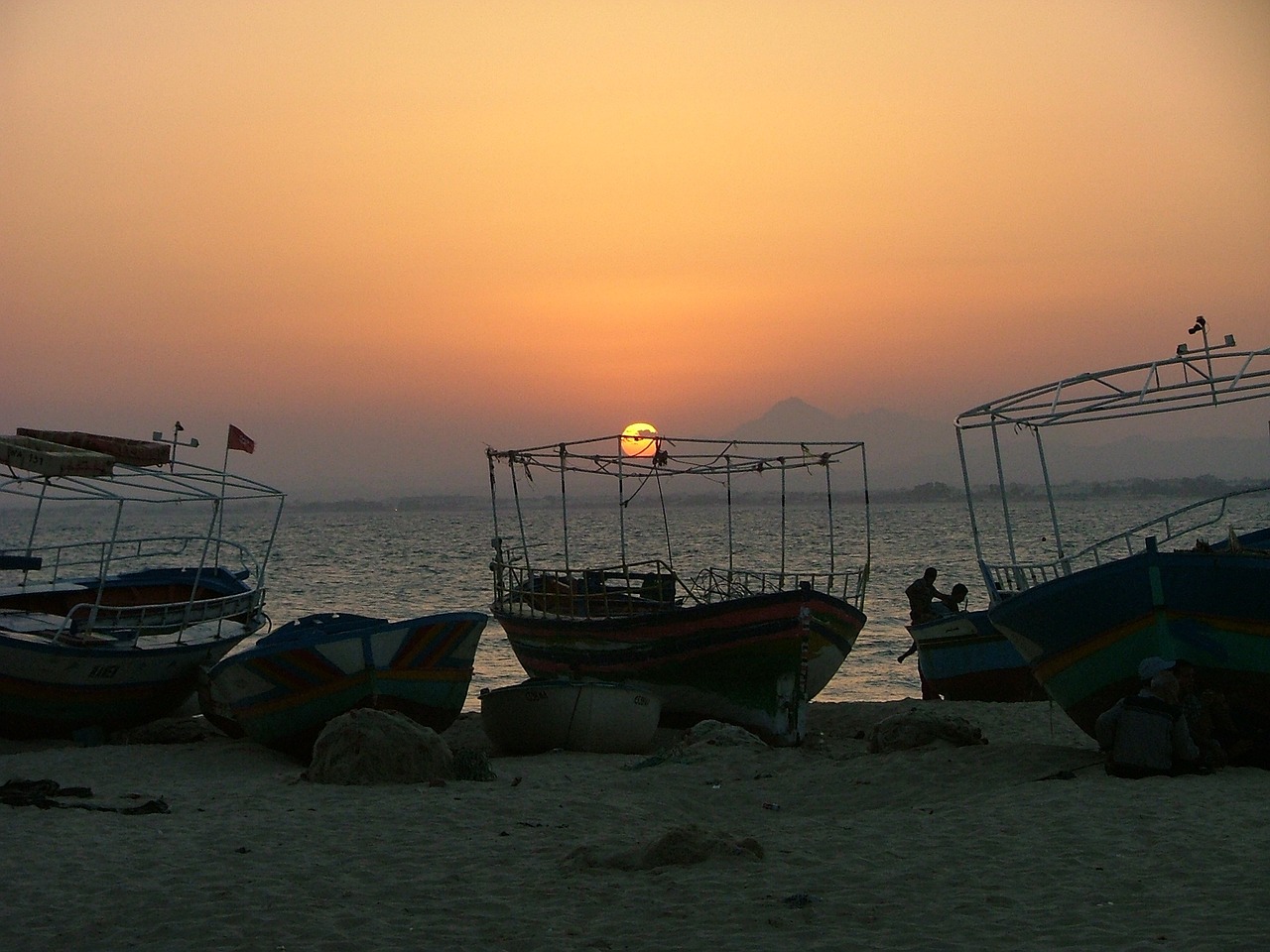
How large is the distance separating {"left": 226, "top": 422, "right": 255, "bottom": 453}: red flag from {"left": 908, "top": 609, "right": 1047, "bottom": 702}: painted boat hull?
10600 mm

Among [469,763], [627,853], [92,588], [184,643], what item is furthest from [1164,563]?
[92,588]

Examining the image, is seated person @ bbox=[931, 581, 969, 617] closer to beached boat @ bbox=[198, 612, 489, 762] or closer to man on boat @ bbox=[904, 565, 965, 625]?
man on boat @ bbox=[904, 565, 965, 625]

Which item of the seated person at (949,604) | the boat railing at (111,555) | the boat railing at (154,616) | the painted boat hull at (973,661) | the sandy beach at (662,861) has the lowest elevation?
the sandy beach at (662,861)

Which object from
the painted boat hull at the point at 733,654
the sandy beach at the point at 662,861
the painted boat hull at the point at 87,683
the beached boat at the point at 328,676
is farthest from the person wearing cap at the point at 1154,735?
the painted boat hull at the point at 87,683

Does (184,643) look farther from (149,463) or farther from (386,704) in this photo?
(386,704)

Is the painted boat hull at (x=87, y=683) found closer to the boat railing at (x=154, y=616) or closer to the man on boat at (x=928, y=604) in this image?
the boat railing at (x=154, y=616)

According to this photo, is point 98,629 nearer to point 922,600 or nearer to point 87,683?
point 87,683

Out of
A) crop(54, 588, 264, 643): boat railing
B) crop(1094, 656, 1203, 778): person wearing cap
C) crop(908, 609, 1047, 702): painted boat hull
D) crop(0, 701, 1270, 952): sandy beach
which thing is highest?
crop(54, 588, 264, 643): boat railing

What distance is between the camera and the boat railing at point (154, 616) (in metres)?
16.0

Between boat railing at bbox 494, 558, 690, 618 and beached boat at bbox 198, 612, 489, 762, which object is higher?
boat railing at bbox 494, 558, 690, 618

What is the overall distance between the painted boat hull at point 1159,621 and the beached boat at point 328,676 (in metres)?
6.91

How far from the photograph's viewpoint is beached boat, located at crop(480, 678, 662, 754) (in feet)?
47.9

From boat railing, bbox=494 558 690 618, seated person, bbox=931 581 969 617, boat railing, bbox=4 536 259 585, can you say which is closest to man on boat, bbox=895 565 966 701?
seated person, bbox=931 581 969 617

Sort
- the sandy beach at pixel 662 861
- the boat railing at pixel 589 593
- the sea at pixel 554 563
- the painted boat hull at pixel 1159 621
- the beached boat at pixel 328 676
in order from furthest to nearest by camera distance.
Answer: the sea at pixel 554 563, the boat railing at pixel 589 593, the beached boat at pixel 328 676, the painted boat hull at pixel 1159 621, the sandy beach at pixel 662 861
